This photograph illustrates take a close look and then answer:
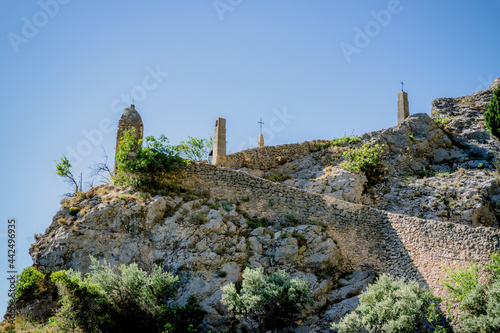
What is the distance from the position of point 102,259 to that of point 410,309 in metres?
11.3

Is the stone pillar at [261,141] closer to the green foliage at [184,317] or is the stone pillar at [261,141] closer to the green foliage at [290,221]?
the green foliage at [290,221]

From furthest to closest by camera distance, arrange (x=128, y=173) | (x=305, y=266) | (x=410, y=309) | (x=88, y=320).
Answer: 1. (x=128, y=173)
2. (x=305, y=266)
3. (x=88, y=320)
4. (x=410, y=309)

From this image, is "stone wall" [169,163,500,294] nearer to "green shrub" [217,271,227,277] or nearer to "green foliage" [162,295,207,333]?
"green shrub" [217,271,227,277]

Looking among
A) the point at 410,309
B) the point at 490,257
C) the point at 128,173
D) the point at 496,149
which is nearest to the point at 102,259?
the point at 128,173

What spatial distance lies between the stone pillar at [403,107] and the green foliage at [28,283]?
23.0 m

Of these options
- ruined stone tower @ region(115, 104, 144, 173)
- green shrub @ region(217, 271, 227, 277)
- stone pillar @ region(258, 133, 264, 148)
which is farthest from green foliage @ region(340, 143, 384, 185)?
stone pillar @ region(258, 133, 264, 148)

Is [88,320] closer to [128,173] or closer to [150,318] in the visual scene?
[150,318]

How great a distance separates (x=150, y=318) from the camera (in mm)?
18109

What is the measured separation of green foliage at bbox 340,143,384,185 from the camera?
91.5 ft

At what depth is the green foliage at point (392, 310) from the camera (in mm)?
16750

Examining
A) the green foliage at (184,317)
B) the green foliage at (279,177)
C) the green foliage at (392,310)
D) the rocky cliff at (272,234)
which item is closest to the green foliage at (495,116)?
the rocky cliff at (272,234)

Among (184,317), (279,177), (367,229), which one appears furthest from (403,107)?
(184,317)

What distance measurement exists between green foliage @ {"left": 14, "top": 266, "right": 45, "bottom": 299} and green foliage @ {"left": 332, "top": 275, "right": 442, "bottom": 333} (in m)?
10.9

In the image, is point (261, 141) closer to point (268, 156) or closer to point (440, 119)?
point (268, 156)
